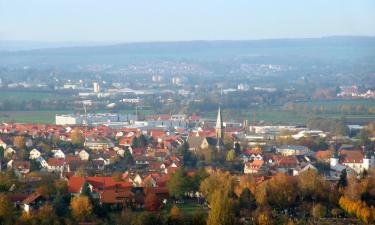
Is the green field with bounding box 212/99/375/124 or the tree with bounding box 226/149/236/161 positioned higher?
the tree with bounding box 226/149/236/161

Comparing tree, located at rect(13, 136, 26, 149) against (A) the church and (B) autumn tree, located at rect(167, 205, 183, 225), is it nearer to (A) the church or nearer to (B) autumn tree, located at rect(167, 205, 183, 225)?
(A) the church

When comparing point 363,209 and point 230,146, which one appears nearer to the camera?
point 363,209

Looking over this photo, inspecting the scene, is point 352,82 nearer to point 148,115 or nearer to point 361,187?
point 148,115

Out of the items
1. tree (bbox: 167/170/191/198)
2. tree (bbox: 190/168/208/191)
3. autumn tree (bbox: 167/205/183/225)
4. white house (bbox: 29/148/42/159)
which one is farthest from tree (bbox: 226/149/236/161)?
autumn tree (bbox: 167/205/183/225)

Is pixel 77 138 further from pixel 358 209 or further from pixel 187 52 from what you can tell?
pixel 187 52

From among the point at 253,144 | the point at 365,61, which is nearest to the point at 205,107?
the point at 253,144

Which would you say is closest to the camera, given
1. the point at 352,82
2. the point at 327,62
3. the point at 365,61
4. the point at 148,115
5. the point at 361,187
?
the point at 361,187

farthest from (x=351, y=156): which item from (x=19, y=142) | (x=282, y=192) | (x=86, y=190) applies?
(x=86, y=190)
